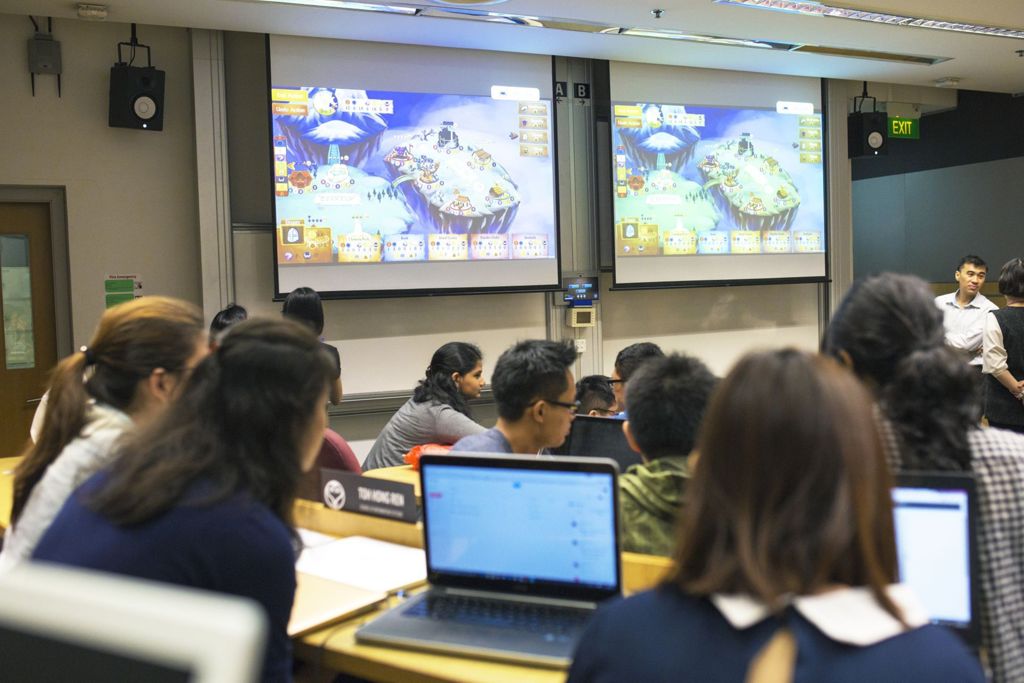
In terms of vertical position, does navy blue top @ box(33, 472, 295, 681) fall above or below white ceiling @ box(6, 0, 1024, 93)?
below

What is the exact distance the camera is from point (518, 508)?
A: 1756 mm

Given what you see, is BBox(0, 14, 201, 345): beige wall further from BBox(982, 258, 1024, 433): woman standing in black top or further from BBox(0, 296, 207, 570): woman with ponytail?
BBox(982, 258, 1024, 433): woman standing in black top

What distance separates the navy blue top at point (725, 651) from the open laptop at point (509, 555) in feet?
2.07

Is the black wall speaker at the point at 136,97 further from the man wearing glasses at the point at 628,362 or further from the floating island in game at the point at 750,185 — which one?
the floating island in game at the point at 750,185

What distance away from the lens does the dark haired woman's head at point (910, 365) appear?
58.9 inches

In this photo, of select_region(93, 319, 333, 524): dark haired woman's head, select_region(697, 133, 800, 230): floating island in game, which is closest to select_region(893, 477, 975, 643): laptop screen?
select_region(93, 319, 333, 524): dark haired woman's head

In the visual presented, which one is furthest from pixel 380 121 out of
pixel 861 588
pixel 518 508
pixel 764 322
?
pixel 861 588

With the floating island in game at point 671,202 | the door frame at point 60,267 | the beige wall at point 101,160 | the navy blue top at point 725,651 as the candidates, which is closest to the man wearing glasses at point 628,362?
the floating island in game at point 671,202

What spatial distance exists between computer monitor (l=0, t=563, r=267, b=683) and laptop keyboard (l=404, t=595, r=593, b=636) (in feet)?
4.29

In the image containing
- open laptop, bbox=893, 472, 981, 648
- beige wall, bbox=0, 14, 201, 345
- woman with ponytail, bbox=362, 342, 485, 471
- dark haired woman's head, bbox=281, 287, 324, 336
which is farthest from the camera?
beige wall, bbox=0, 14, 201, 345

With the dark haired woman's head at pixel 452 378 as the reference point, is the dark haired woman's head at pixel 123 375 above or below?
above

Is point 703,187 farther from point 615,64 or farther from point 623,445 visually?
point 623,445

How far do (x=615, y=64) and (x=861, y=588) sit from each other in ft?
17.7

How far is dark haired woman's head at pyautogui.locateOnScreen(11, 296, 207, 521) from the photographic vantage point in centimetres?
187
